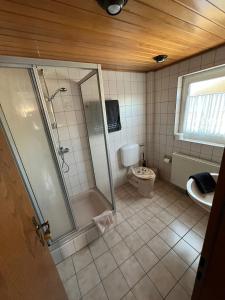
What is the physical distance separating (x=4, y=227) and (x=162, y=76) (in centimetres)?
257

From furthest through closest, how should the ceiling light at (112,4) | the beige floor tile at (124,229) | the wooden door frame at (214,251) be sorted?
the beige floor tile at (124,229)
the ceiling light at (112,4)
the wooden door frame at (214,251)

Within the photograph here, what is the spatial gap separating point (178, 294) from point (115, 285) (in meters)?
0.55

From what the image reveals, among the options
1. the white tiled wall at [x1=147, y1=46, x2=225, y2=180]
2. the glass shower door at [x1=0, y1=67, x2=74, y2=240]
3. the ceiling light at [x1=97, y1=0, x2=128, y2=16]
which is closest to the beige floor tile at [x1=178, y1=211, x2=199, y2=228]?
the white tiled wall at [x1=147, y1=46, x2=225, y2=180]

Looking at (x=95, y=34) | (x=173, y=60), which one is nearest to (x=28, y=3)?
(x=95, y=34)

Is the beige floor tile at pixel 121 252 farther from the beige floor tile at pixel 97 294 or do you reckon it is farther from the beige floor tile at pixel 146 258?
the beige floor tile at pixel 97 294

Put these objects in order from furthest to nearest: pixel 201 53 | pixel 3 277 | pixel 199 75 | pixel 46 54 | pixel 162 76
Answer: pixel 162 76 → pixel 199 75 → pixel 201 53 → pixel 46 54 → pixel 3 277

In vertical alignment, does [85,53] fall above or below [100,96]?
above

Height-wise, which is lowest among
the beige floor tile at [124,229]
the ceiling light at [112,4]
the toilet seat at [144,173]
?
the beige floor tile at [124,229]

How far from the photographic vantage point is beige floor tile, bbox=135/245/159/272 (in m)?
1.33

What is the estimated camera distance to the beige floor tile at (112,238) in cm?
159

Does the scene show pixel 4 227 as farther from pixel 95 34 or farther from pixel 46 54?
pixel 46 54

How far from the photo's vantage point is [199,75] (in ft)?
5.84

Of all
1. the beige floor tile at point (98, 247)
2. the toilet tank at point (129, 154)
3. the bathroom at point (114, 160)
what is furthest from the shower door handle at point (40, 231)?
the toilet tank at point (129, 154)

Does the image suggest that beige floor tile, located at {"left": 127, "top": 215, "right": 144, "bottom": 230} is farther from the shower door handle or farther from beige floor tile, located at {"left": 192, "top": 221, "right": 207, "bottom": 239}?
the shower door handle
